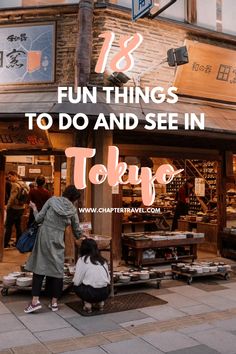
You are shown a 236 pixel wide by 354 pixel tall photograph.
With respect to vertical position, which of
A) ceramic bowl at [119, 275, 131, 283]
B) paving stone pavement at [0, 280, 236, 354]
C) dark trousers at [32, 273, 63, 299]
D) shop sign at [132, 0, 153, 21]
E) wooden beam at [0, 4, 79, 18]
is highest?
wooden beam at [0, 4, 79, 18]

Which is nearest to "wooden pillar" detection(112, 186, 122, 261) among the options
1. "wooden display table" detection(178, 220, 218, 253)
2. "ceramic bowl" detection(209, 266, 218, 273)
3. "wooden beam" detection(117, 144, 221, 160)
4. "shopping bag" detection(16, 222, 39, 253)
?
"wooden beam" detection(117, 144, 221, 160)

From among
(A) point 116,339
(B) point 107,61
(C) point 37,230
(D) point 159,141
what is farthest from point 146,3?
(A) point 116,339

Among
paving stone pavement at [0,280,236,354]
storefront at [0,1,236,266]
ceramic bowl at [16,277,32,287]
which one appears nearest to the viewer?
paving stone pavement at [0,280,236,354]

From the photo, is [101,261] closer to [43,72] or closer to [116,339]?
[116,339]

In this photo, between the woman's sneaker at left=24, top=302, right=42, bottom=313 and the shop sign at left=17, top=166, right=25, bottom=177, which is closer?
the woman's sneaker at left=24, top=302, right=42, bottom=313

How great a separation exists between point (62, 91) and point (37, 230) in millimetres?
4202

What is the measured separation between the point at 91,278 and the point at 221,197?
662 cm

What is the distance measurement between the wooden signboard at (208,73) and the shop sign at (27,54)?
3.51 m

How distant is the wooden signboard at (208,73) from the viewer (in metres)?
11.1

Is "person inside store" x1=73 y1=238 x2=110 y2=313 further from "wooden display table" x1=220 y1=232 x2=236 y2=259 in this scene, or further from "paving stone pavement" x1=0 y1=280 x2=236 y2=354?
"wooden display table" x1=220 y1=232 x2=236 y2=259

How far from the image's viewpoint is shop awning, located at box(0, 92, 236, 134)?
8.59m

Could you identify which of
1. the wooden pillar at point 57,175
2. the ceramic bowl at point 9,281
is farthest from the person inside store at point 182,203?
the ceramic bowl at point 9,281

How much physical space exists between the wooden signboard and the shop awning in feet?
1.00

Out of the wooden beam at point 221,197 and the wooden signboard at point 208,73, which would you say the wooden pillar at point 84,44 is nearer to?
the wooden signboard at point 208,73
